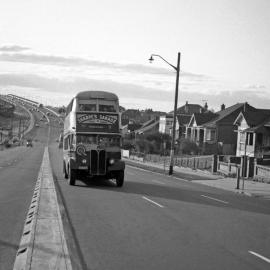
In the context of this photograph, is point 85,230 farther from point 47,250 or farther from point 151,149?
point 151,149

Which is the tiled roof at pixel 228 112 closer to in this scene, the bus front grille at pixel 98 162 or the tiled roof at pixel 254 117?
the tiled roof at pixel 254 117

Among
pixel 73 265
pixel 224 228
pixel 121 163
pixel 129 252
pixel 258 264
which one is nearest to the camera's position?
pixel 73 265

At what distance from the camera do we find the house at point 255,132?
189ft

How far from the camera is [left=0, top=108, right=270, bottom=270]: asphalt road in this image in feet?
31.3

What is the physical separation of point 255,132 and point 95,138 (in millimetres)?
36408

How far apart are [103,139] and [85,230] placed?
13.0 metres

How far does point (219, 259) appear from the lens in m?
Answer: 9.83

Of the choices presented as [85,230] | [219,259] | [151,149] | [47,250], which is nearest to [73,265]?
[47,250]

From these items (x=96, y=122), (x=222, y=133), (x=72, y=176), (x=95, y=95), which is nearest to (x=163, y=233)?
(x=72, y=176)

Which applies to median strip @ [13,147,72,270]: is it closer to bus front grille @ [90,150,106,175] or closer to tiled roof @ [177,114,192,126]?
bus front grille @ [90,150,106,175]

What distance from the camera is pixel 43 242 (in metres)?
10.6

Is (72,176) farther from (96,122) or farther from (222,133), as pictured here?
(222,133)

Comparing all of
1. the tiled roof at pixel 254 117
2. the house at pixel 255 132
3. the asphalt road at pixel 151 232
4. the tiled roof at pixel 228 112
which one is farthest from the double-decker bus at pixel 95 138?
the tiled roof at pixel 228 112

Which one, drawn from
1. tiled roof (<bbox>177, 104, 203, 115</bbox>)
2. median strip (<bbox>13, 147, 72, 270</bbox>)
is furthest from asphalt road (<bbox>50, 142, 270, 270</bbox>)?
tiled roof (<bbox>177, 104, 203, 115</bbox>)
